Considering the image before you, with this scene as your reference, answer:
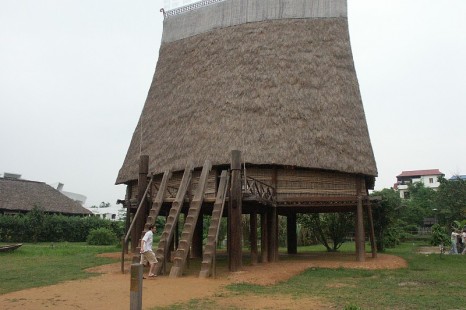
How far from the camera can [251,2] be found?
18406 mm

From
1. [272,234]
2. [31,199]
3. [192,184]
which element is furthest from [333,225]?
[31,199]

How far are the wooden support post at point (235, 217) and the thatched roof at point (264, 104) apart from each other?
116 inches

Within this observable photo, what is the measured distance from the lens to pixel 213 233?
10.9 meters

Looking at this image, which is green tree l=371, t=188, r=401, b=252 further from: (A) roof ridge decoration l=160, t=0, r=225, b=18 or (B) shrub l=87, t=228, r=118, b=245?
(B) shrub l=87, t=228, r=118, b=245

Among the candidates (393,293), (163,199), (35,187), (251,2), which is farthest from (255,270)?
(35,187)

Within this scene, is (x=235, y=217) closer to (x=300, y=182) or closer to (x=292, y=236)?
(x=300, y=182)

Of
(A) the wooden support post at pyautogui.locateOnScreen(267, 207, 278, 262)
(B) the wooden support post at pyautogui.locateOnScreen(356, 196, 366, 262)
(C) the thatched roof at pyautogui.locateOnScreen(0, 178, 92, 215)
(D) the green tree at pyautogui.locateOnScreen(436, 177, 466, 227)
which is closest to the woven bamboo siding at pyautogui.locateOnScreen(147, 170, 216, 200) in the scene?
(A) the wooden support post at pyautogui.locateOnScreen(267, 207, 278, 262)

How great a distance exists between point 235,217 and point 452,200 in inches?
851

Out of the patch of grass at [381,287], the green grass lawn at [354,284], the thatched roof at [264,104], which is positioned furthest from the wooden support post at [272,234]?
the green grass lawn at [354,284]

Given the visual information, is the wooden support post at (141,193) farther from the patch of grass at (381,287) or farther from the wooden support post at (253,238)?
the patch of grass at (381,287)

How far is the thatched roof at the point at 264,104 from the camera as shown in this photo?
14719 mm

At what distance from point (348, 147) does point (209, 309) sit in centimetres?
931

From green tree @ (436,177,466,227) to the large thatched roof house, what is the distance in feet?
42.3

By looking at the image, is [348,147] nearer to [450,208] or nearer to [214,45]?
[214,45]
